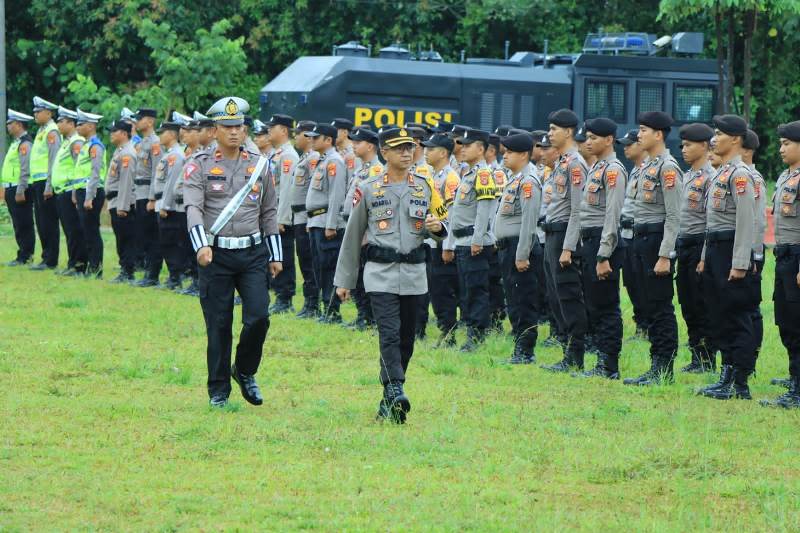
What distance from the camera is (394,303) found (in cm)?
880

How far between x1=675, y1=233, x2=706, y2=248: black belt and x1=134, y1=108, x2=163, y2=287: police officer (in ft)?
26.8

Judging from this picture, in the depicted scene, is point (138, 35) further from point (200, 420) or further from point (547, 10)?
point (200, 420)

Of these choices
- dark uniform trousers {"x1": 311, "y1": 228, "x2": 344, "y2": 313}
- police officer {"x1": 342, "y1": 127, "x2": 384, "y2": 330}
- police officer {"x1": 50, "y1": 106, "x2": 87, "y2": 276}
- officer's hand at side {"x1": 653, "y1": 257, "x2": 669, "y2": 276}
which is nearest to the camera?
officer's hand at side {"x1": 653, "y1": 257, "x2": 669, "y2": 276}

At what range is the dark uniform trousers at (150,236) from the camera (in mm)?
17141

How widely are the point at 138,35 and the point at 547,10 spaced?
922 cm

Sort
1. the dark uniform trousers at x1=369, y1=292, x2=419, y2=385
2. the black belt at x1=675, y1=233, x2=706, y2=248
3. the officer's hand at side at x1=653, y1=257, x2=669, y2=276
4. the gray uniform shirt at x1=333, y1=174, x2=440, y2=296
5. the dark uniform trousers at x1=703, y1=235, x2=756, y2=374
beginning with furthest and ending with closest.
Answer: the black belt at x1=675, y1=233, x2=706, y2=248 < the officer's hand at side at x1=653, y1=257, x2=669, y2=276 < the dark uniform trousers at x1=703, y1=235, x2=756, y2=374 < the gray uniform shirt at x1=333, y1=174, x2=440, y2=296 < the dark uniform trousers at x1=369, y1=292, x2=419, y2=385

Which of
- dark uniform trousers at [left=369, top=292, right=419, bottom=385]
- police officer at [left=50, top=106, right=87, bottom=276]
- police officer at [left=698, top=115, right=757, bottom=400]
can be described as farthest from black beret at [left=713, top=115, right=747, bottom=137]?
police officer at [left=50, top=106, right=87, bottom=276]

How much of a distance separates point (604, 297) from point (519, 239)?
1232 millimetres

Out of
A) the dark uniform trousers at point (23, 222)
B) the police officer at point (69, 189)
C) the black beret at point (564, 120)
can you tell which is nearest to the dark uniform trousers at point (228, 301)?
the black beret at point (564, 120)

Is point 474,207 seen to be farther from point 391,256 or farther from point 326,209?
point 391,256

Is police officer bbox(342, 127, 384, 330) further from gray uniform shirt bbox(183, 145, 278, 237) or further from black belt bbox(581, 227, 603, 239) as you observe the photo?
gray uniform shirt bbox(183, 145, 278, 237)

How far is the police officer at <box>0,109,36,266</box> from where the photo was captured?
18.7 m

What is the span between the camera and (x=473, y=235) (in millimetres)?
12328

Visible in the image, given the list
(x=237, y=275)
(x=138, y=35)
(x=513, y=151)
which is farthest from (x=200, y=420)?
(x=138, y=35)
